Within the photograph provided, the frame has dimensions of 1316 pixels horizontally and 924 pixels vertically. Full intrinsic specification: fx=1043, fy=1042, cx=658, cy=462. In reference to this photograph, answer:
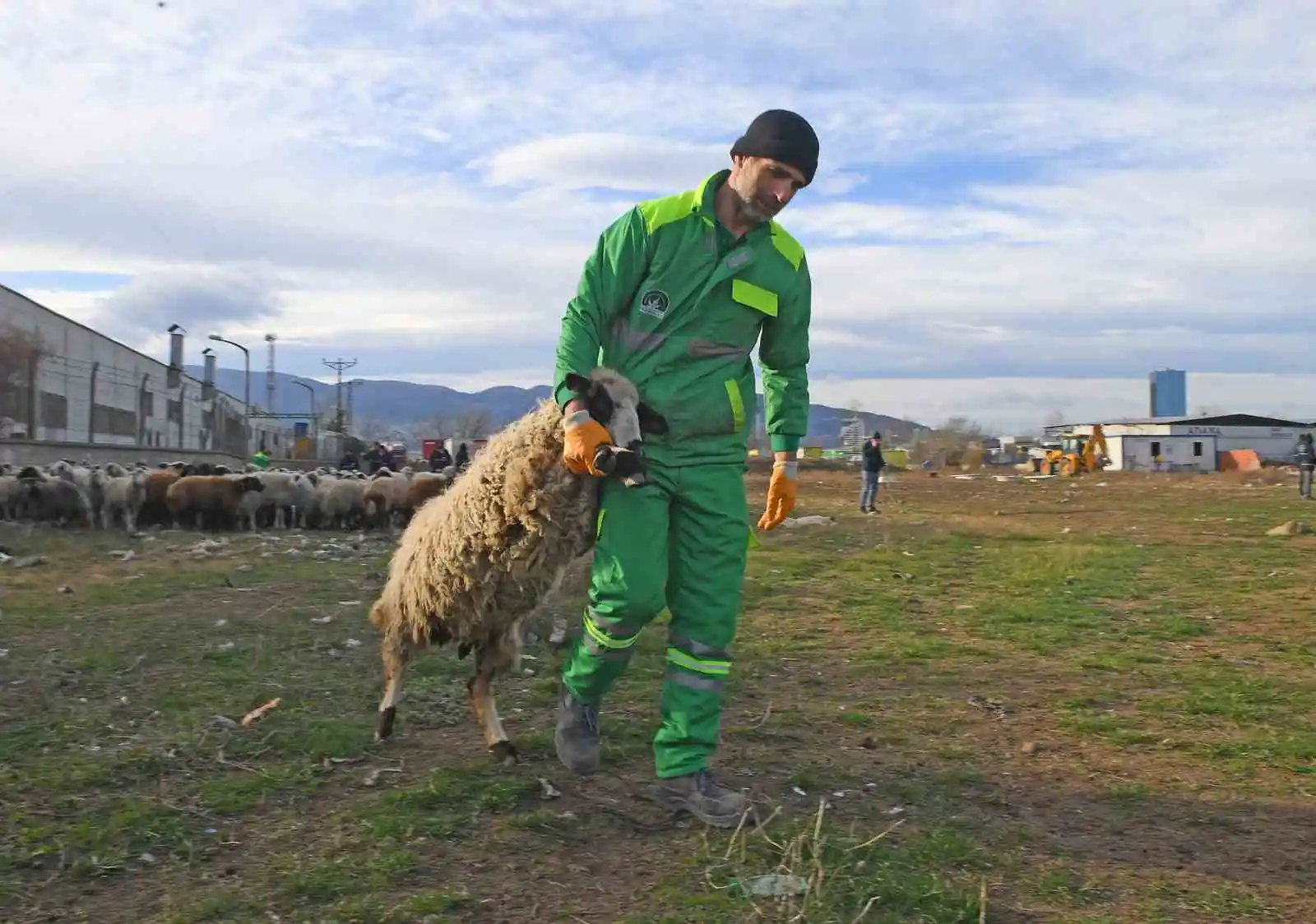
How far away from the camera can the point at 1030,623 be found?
796 cm

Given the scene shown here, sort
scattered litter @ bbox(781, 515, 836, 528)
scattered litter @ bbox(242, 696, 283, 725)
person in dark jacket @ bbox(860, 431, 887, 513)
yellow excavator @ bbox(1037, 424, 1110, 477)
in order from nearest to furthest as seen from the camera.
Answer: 1. scattered litter @ bbox(242, 696, 283, 725)
2. scattered litter @ bbox(781, 515, 836, 528)
3. person in dark jacket @ bbox(860, 431, 887, 513)
4. yellow excavator @ bbox(1037, 424, 1110, 477)

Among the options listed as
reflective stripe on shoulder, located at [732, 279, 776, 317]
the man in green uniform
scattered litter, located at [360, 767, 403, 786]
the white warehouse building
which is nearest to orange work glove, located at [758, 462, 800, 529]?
the man in green uniform

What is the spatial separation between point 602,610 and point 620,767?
0.91m

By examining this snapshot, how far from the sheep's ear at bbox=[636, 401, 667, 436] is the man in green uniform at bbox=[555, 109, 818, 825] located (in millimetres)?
29

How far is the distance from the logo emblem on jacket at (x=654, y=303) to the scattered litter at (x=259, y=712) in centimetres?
267

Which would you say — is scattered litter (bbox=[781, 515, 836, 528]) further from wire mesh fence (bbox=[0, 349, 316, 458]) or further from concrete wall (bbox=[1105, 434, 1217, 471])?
concrete wall (bbox=[1105, 434, 1217, 471])

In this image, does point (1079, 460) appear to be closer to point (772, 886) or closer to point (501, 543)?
point (501, 543)

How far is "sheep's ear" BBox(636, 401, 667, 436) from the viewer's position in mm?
3865

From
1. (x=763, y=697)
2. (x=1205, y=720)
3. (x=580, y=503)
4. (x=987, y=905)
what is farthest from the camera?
(x=763, y=697)

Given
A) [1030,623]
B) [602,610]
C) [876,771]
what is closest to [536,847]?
[602,610]

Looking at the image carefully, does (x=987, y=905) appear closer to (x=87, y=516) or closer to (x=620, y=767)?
(x=620, y=767)

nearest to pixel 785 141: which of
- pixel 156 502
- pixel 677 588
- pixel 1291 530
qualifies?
pixel 677 588

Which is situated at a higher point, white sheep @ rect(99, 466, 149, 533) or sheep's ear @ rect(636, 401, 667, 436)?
sheep's ear @ rect(636, 401, 667, 436)

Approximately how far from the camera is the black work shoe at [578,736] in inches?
159
